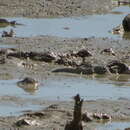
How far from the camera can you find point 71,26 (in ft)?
61.5

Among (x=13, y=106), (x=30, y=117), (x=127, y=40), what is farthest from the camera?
(x=127, y=40)

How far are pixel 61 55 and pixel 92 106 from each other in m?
3.90

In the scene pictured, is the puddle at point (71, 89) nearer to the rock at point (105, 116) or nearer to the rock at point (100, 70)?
the rock at point (100, 70)

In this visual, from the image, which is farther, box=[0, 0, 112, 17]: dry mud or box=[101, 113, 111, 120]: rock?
box=[0, 0, 112, 17]: dry mud

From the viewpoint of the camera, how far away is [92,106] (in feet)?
31.0

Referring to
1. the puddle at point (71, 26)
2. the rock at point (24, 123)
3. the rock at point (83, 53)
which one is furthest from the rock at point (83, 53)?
the rock at point (24, 123)

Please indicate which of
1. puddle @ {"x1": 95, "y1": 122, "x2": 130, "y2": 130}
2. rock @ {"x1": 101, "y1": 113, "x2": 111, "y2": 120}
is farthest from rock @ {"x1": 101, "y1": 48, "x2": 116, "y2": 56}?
puddle @ {"x1": 95, "y1": 122, "x2": 130, "y2": 130}

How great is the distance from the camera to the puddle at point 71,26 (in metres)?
17.1

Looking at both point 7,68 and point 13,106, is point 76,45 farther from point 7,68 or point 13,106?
point 13,106

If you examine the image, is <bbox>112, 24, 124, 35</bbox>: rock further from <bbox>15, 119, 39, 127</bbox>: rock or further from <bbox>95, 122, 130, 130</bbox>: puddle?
<bbox>15, 119, 39, 127</bbox>: rock

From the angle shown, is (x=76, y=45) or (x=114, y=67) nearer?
(x=114, y=67)

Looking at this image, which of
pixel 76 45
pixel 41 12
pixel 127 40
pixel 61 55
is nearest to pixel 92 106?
pixel 61 55

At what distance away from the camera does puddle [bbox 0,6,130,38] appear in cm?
1712

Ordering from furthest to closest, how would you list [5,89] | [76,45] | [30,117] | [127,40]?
[127,40]
[76,45]
[5,89]
[30,117]
